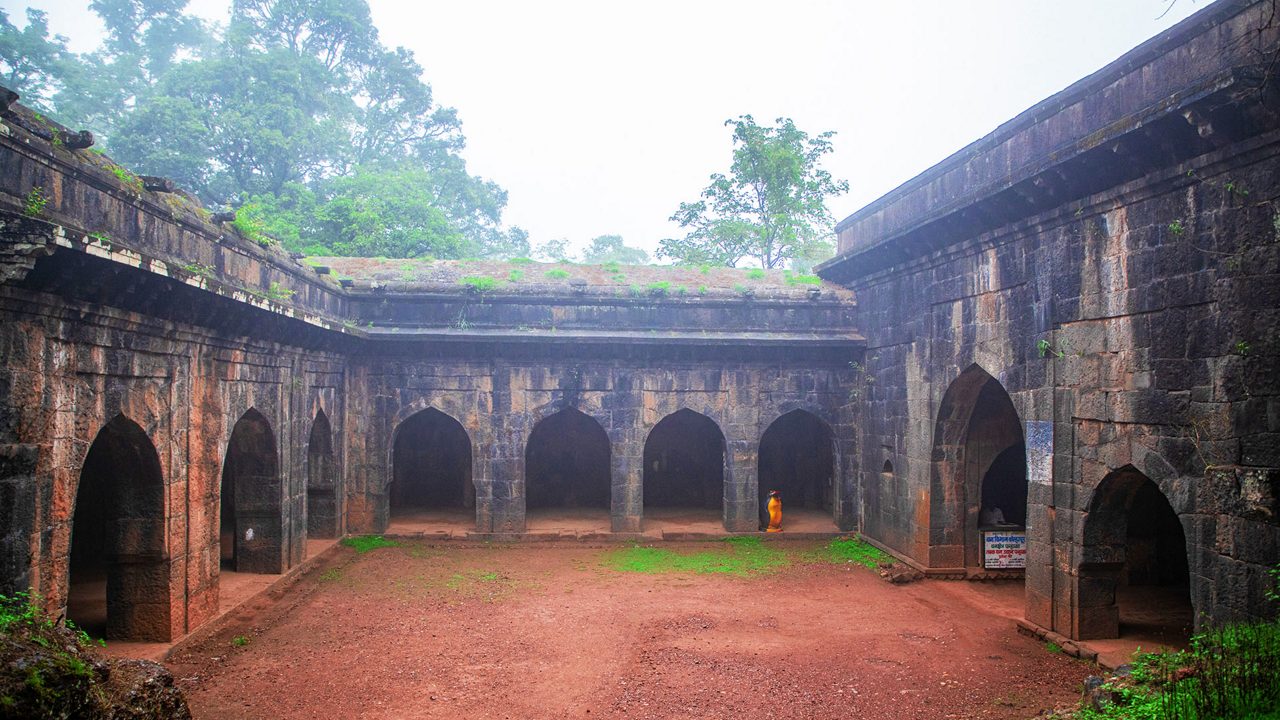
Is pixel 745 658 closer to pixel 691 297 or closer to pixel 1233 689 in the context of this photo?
pixel 1233 689

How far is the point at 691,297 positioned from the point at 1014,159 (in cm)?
613

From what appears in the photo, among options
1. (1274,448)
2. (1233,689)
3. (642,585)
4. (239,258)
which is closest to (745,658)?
(642,585)

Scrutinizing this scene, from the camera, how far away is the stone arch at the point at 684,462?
17797mm

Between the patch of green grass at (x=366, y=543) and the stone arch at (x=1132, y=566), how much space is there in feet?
35.0

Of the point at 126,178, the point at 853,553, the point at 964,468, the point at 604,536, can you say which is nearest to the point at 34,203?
the point at 126,178

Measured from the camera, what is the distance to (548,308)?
1421 cm

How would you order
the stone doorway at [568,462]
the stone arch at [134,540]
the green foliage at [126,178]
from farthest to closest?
the stone doorway at [568,462] → the stone arch at [134,540] → the green foliage at [126,178]

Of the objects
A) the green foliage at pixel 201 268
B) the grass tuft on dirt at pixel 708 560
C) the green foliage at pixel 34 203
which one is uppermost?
the green foliage at pixel 34 203

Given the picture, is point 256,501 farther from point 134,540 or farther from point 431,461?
point 431,461

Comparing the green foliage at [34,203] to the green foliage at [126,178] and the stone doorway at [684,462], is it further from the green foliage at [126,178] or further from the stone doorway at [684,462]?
the stone doorway at [684,462]

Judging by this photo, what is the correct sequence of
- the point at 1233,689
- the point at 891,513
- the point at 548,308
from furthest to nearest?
the point at 548,308
the point at 891,513
the point at 1233,689

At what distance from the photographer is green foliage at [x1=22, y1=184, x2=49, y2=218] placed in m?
5.59

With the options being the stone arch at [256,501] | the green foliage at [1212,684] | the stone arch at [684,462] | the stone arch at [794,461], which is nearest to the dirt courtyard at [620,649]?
the stone arch at [256,501]

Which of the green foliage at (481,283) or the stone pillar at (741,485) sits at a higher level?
the green foliage at (481,283)
